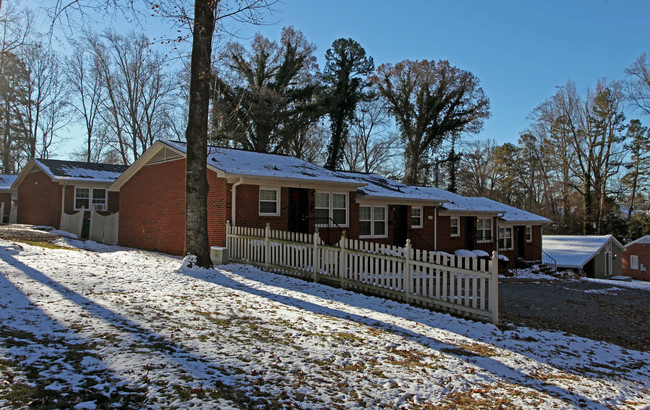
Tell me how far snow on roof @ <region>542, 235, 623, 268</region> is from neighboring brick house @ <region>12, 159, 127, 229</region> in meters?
31.5

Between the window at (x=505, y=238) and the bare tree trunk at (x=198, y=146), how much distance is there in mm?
21792

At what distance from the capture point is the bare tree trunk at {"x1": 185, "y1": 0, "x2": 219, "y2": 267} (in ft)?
35.0

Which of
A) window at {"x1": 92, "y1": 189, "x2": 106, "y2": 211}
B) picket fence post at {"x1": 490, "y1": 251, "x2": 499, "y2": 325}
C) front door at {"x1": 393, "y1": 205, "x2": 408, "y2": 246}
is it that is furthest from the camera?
window at {"x1": 92, "y1": 189, "x2": 106, "y2": 211}

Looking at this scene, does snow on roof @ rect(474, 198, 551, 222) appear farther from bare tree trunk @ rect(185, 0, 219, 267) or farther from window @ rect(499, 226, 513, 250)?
bare tree trunk @ rect(185, 0, 219, 267)

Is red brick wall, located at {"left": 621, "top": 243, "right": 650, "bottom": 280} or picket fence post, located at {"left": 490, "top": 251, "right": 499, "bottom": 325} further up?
picket fence post, located at {"left": 490, "top": 251, "right": 499, "bottom": 325}

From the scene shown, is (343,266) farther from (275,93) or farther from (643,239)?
(643,239)

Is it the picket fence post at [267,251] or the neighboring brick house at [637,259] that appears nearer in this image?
the picket fence post at [267,251]

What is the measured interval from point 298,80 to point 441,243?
63.2ft

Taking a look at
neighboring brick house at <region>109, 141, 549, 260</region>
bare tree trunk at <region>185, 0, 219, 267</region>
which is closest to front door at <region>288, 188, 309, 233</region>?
neighboring brick house at <region>109, 141, 549, 260</region>

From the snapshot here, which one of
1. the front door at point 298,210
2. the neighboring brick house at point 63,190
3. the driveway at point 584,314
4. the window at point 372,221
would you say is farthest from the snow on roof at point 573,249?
the neighboring brick house at point 63,190

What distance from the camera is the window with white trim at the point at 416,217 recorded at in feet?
69.8

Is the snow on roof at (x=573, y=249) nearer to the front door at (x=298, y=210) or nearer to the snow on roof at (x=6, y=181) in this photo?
the front door at (x=298, y=210)

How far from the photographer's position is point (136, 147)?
38.5 metres

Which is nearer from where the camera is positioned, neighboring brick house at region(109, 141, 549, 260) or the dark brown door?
neighboring brick house at region(109, 141, 549, 260)
